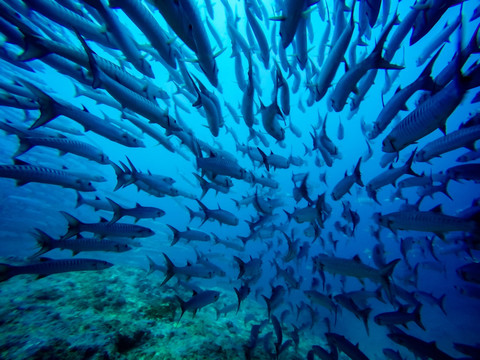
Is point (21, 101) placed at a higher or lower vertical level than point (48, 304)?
higher

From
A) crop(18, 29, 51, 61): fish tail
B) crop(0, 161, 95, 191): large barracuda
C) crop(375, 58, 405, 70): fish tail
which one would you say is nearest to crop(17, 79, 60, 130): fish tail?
crop(18, 29, 51, 61): fish tail

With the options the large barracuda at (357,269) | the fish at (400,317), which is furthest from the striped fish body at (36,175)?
the fish at (400,317)

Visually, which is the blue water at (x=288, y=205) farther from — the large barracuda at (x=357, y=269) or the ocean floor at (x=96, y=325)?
the large barracuda at (x=357, y=269)

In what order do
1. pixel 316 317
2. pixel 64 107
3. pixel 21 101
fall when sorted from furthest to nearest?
pixel 316 317 → pixel 21 101 → pixel 64 107

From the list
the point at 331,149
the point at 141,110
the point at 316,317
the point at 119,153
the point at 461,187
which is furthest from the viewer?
the point at 119,153

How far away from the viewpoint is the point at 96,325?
3.87m

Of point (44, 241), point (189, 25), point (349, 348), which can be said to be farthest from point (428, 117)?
point (44, 241)

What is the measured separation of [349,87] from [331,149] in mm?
2482

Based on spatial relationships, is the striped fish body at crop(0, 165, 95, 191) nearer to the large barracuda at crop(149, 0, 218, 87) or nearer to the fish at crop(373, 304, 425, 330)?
the large barracuda at crop(149, 0, 218, 87)

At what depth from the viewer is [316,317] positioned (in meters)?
7.94

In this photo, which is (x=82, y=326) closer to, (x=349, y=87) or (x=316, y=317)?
(x=349, y=87)

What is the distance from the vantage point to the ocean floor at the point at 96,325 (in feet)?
10.8

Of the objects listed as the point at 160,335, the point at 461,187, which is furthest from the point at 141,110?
the point at 461,187

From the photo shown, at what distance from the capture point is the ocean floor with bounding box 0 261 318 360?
3291mm
